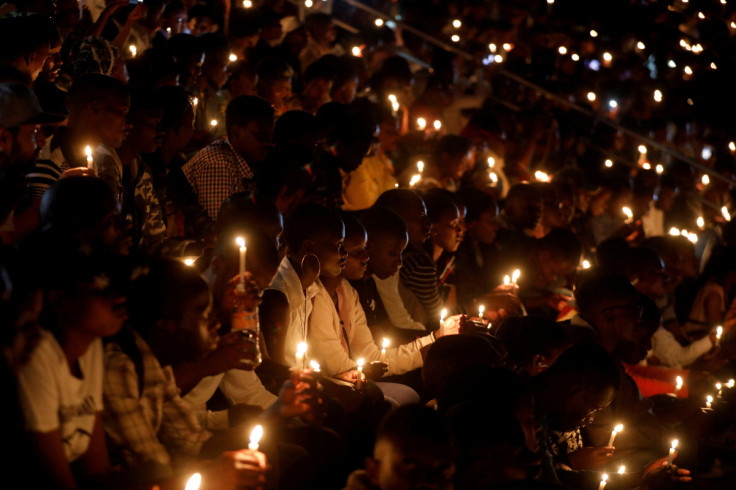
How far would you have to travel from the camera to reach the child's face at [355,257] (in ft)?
15.4

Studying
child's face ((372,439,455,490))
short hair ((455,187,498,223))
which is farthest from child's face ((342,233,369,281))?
short hair ((455,187,498,223))

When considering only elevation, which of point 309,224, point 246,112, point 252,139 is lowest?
point 309,224

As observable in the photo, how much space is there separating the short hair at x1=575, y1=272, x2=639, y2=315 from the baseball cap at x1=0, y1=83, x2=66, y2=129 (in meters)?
3.47

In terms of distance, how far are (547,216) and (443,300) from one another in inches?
82.7

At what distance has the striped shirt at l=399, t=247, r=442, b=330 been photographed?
5707 mm

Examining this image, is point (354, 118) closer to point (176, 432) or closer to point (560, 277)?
point (560, 277)

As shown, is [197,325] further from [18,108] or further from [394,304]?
[394,304]

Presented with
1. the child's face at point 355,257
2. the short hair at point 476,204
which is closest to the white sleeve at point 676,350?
the short hair at point 476,204

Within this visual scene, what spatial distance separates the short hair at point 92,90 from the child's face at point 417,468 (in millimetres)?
2438

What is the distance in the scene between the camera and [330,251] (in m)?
4.41

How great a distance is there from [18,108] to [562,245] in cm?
432

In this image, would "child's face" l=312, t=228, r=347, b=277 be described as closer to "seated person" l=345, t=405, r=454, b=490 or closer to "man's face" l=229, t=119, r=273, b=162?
"man's face" l=229, t=119, r=273, b=162

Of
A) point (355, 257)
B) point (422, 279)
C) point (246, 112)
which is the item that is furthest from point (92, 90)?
point (422, 279)

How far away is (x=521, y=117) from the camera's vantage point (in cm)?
1016
